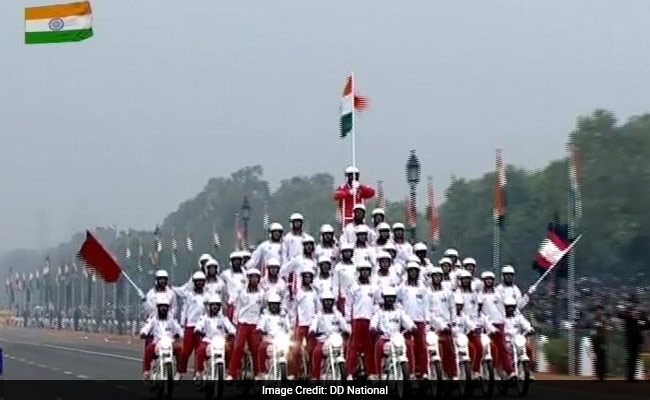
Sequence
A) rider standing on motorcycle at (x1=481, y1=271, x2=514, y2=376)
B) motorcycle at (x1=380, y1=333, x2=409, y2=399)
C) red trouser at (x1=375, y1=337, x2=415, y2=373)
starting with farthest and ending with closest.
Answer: rider standing on motorcycle at (x1=481, y1=271, x2=514, y2=376)
red trouser at (x1=375, y1=337, x2=415, y2=373)
motorcycle at (x1=380, y1=333, x2=409, y2=399)

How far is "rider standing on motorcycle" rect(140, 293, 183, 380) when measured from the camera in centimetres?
2330

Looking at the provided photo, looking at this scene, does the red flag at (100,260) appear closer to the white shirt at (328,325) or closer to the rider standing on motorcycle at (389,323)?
the white shirt at (328,325)

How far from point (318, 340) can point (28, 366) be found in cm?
1656

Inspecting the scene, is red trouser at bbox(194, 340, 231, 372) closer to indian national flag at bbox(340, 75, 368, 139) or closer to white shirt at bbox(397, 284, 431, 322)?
white shirt at bbox(397, 284, 431, 322)

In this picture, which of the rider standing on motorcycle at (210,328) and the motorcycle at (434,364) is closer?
the motorcycle at (434,364)

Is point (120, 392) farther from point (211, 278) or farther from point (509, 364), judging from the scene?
point (509, 364)

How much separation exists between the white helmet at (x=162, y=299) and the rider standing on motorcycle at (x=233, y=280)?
1121 mm

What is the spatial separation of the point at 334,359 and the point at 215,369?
1.91 m

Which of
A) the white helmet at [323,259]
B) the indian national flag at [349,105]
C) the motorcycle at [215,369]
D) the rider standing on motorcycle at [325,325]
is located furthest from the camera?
the indian national flag at [349,105]

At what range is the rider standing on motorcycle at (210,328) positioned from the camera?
2347 cm

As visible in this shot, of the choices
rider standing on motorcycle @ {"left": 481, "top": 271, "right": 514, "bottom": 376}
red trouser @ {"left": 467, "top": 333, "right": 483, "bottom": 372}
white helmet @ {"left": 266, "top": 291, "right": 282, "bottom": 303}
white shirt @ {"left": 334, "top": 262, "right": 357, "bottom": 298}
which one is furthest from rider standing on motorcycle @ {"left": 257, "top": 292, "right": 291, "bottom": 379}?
rider standing on motorcycle @ {"left": 481, "top": 271, "right": 514, "bottom": 376}

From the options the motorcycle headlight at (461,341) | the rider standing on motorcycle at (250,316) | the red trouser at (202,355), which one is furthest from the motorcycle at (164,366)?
the motorcycle headlight at (461,341)

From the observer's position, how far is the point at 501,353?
24.5 metres

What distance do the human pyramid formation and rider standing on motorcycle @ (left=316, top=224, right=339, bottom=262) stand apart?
16mm
